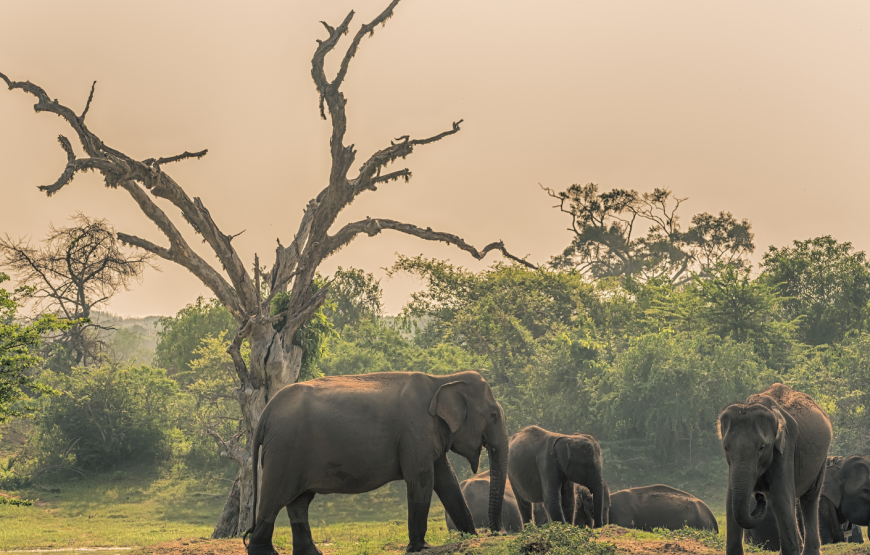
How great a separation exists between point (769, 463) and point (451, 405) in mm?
4382

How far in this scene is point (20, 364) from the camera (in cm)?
1741

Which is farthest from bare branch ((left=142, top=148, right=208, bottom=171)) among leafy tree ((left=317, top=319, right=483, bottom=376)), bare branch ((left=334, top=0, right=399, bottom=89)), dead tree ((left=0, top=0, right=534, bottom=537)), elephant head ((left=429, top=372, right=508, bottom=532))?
leafy tree ((left=317, top=319, right=483, bottom=376))

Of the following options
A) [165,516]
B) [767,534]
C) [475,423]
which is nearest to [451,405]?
[475,423]

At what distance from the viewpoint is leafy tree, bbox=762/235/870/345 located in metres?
40.6

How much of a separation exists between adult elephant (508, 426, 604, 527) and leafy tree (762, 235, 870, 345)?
2634 centimetres

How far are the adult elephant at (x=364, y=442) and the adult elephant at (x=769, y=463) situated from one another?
3.86m

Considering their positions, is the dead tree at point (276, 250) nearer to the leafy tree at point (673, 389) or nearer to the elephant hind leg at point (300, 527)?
the elephant hind leg at point (300, 527)

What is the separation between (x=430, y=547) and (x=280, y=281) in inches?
440

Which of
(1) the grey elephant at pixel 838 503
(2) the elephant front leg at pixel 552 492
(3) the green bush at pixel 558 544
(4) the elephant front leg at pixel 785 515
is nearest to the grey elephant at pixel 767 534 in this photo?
(1) the grey elephant at pixel 838 503

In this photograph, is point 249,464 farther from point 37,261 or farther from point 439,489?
point 37,261

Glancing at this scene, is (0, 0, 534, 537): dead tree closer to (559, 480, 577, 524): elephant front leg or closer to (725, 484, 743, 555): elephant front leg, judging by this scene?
(559, 480, 577, 524): elephant front leg

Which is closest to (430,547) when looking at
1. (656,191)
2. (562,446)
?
(562,446)

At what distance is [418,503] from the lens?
Result: 468 inches

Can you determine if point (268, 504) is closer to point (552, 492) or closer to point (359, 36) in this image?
point (552, 492)
